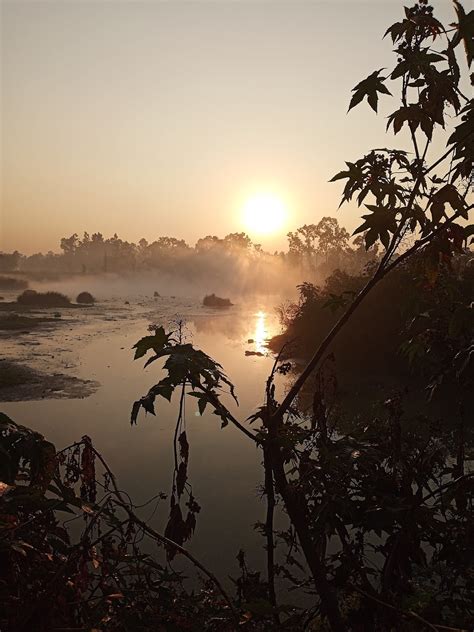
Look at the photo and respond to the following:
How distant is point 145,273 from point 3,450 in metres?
147

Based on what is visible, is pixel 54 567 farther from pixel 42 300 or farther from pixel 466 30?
pixel 42 300

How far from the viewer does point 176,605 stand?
219 centimetres

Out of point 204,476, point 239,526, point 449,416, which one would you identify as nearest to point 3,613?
point 239,526

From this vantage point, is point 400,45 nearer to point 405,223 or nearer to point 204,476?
point 405,223

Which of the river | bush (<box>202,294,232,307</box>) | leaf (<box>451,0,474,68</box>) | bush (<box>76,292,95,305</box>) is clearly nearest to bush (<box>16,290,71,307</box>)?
bush (<box>76,292,95,305</box>)

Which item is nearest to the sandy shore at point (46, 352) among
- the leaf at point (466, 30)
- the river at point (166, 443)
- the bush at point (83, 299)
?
the river at point (166, 443)

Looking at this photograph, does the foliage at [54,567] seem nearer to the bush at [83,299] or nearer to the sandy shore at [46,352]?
the sandy shore at [46,352]

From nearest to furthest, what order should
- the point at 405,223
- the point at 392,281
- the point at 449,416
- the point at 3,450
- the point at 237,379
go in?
the point at 3,450, the point at 405,223, the point at 449,416, the point at 237,379, the point at 392,281

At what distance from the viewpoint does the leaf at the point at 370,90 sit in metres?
2.26

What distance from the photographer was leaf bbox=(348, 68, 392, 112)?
2259mm

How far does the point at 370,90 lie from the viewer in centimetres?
226

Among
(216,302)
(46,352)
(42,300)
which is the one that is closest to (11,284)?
(42,300)

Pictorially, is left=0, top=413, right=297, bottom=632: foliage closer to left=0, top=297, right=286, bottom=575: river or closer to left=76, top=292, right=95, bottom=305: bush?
left=0, top=297, right=286, bottom=575: river

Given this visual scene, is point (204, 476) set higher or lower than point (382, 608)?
lower
